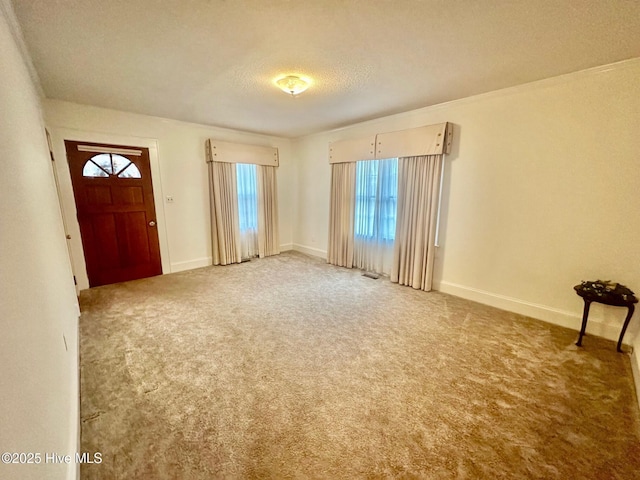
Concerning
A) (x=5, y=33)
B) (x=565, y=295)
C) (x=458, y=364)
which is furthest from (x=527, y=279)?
(x=5, y=33)

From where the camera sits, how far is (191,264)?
15.5 feet

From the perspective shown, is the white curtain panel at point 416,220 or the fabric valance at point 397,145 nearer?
the fabric valance at point 397,145

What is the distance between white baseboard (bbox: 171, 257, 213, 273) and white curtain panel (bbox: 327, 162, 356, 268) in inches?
91.5

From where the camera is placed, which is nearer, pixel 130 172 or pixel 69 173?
pixel 69 173

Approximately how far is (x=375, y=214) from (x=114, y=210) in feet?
13.0

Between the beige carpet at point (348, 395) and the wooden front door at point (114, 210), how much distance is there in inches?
38.6

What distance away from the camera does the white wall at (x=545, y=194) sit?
2385mm

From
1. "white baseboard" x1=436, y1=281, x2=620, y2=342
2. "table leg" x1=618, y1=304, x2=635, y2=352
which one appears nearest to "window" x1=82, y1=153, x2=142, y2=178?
"white baseboard" x1=436, y1=281, x2=620, y2=342

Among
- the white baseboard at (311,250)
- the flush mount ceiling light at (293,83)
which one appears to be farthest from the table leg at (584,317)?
the white baseboard at (311,250)

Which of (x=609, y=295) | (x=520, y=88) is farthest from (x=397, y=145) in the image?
(x=609, y=295)

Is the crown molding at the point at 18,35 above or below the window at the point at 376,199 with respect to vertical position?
above

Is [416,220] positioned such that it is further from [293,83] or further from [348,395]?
[348,395]

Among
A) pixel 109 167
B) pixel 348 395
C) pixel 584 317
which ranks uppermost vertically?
pixel 109 167

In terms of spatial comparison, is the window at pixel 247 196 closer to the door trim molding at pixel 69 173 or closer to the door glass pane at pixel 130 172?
the door trim molding at pixel 69 173
